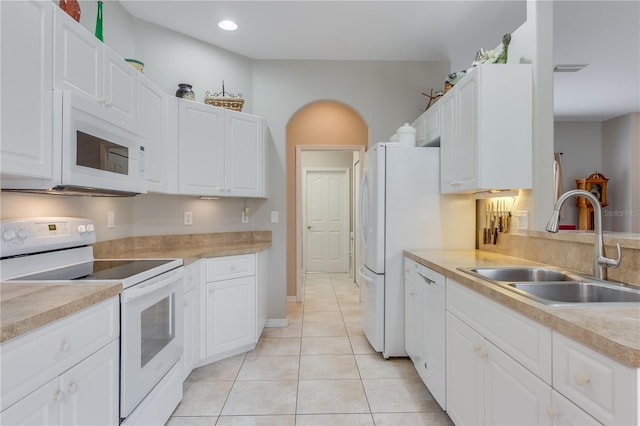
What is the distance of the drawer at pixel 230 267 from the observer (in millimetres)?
2545

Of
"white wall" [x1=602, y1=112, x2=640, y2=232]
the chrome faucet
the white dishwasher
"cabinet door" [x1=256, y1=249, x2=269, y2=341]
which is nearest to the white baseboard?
"cabinet door" [x1=256, y1=249, x2=269, y2=341]

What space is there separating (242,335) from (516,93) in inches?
104

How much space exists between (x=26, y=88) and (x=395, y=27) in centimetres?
264

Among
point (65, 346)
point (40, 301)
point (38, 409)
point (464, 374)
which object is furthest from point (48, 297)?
point (464, 374)

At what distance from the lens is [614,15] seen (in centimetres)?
271

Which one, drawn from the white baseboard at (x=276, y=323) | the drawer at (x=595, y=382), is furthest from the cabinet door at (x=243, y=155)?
the drawer at (x=595, y=382)

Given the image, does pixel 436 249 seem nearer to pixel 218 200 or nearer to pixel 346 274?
pixel 218 200

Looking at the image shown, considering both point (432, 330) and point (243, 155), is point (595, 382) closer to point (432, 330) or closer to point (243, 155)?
point (432, 330)

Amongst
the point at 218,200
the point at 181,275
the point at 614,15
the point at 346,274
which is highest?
the point at 614,15

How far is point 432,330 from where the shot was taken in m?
2.05

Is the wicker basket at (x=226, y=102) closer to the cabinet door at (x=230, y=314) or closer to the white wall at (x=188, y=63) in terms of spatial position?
the white wall at (x=188, y=63)

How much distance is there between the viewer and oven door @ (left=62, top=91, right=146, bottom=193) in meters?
1.49

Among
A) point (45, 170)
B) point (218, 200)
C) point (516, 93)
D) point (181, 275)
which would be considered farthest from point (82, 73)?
point (516, 93)

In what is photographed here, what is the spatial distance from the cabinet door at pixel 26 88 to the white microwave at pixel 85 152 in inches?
1.6
